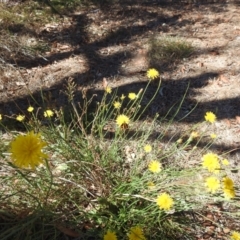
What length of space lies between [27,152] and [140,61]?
298cm

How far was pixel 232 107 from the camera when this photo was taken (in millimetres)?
3668

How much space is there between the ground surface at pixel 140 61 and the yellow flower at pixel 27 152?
167 cm

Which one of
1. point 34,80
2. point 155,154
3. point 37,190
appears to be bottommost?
point 37,190

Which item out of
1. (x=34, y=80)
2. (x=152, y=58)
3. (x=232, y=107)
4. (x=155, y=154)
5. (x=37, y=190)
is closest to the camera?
(x=37, y=190)

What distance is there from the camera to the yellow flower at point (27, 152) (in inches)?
57.5

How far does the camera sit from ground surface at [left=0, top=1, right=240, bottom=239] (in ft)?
12.0

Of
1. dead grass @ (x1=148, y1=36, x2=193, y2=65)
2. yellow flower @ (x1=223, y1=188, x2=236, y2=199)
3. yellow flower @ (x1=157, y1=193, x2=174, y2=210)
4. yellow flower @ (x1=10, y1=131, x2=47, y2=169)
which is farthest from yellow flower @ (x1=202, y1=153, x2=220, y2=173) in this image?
dead grass @ (x1=148, y1=36, x2=193, y2=65)

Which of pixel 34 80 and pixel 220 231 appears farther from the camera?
pixel 34 80

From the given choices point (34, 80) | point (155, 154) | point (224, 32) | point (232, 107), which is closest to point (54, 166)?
point (155, 154)

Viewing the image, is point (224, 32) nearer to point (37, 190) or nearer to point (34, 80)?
point (34, 80)

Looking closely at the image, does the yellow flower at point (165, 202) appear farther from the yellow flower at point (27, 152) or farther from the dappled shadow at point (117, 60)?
the dappled shadow at point (117, 60)

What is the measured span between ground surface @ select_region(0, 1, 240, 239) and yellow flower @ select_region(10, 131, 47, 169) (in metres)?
1.67

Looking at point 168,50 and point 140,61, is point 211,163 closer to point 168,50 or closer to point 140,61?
point 140,61

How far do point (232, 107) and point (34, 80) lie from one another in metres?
2.16
